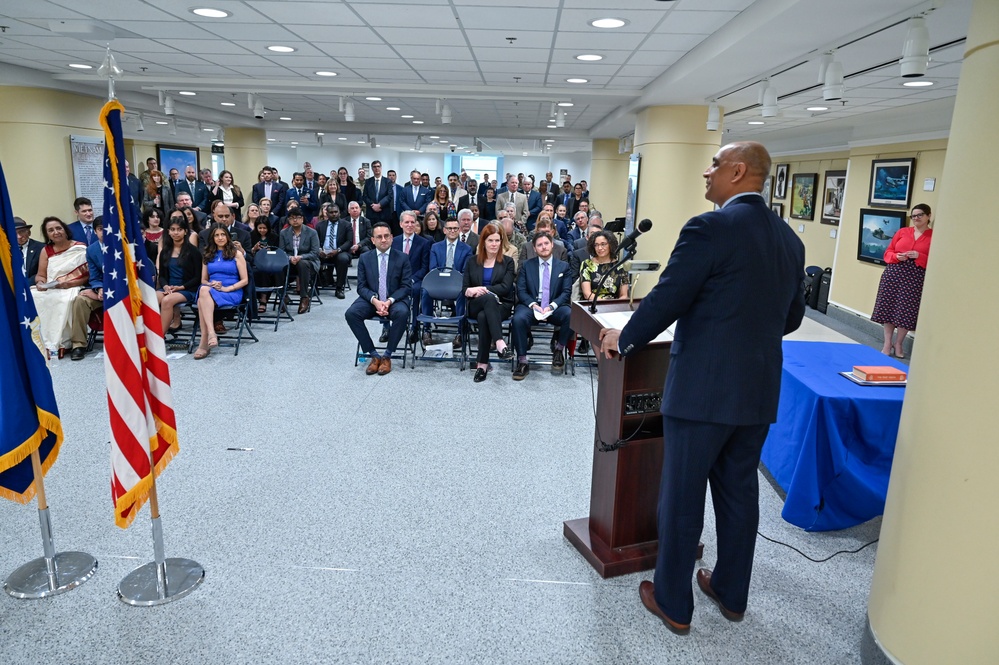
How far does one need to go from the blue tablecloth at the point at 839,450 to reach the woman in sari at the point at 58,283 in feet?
21.3

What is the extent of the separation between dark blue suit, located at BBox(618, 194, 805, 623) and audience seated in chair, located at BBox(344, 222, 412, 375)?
402 cm

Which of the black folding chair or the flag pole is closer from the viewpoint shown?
the flag pole

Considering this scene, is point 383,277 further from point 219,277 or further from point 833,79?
point 833,79

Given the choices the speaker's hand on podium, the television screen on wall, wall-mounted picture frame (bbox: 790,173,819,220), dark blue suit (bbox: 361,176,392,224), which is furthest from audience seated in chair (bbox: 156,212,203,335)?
wall-mounted picture frame (bbox: 790,173,819,220)

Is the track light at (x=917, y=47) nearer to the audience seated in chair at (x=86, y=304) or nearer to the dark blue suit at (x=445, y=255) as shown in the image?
the dark blue suit at (x=445, y=255)

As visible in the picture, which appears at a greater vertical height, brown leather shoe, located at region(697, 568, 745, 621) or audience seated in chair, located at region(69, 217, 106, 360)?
audience seated in chair, located at region(69, 217, 106, 360)

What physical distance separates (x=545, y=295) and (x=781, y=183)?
10.5 metres

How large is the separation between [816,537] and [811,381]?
2.70ft

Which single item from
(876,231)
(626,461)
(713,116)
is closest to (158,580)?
(626,461)

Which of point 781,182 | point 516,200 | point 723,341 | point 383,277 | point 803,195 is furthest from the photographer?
point 781,182

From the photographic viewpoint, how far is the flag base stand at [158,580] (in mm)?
2703

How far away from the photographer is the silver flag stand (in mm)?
2703

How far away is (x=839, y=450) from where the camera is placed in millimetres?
3266

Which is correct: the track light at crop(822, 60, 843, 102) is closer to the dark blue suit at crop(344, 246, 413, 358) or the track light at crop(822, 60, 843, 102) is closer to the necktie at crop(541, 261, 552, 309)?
the necktie at crop(541, 261, 552, 309)
